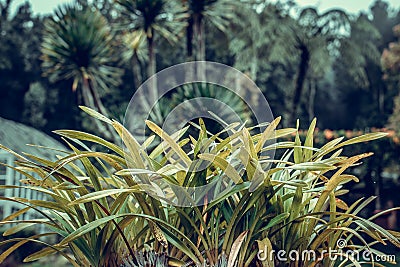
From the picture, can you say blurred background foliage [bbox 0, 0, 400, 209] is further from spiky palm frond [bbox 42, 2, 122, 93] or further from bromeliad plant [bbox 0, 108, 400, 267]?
bromeliad plant [bbox 0, 108, 400, 267]

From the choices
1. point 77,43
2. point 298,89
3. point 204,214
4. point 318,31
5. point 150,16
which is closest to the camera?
point 204,214

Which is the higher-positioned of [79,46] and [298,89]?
[298,89]

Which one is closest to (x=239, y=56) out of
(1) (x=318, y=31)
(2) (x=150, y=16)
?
(1) (x=318, y=31)

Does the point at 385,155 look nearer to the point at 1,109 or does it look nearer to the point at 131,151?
the point at 131,151

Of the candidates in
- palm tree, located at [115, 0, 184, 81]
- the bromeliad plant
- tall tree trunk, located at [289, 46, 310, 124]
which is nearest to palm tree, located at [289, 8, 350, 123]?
tall tree trunk, located at [289, 46, 310, 124]

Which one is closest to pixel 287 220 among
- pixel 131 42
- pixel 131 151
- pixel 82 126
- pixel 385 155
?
pixel 131 151

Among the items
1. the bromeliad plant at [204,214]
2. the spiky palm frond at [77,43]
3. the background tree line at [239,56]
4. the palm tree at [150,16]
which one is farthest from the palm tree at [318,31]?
the bromeliad plant at [204,214]

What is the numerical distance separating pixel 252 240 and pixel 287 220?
0.15 meters

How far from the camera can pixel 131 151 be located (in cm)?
169

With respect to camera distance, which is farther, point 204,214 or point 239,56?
point 239,56

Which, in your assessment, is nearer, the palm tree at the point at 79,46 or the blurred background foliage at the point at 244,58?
the palm tree at the point at 79,46

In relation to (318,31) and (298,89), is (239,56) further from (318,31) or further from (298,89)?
(298,89)

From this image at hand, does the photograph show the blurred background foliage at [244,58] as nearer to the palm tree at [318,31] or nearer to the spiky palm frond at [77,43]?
the palm tree at [318,31]

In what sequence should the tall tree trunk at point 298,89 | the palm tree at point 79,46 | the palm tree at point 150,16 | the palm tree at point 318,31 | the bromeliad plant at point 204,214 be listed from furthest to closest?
the palm tree at point 318,31 → the tall tree trunk at point 298,89 → the palm tree at point 150,16 → the palm tree at point 79,46 → the bromeliad plant at point 204,214
